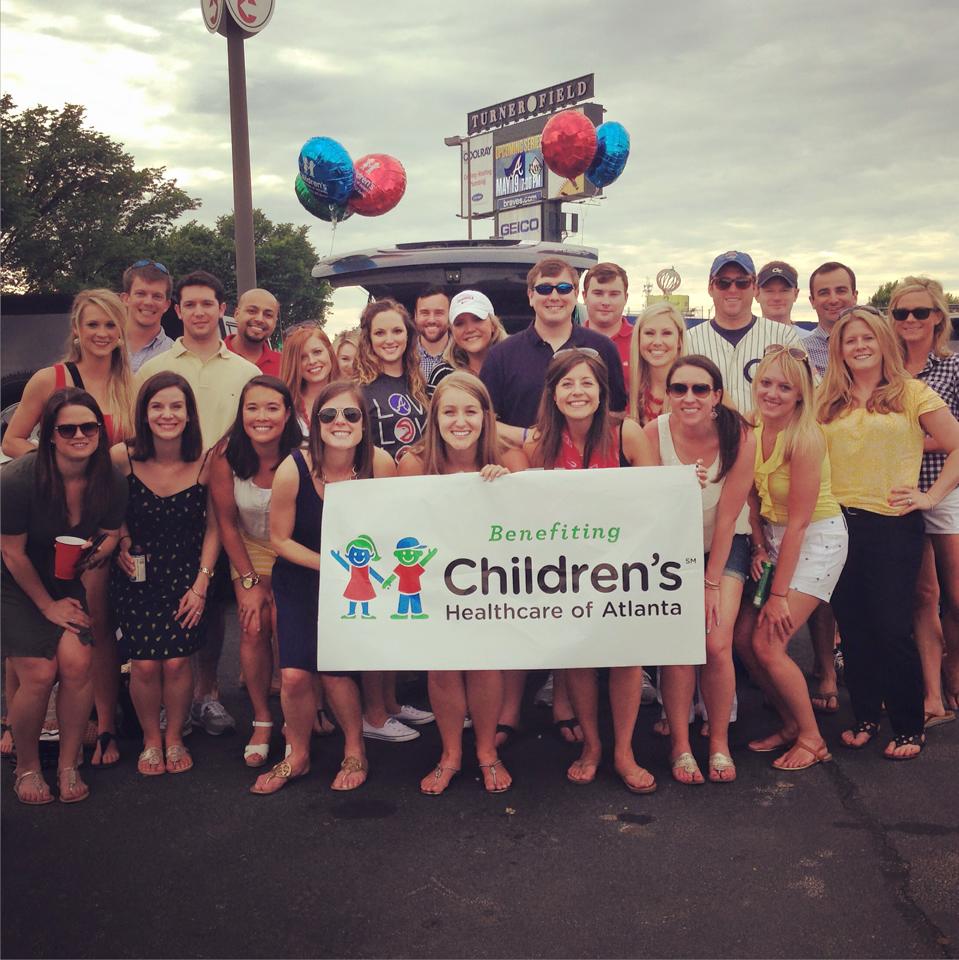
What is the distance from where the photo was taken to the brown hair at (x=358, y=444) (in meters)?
4.24

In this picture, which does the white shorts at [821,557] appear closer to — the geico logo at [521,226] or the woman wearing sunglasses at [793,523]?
the woman wearing sunglasses at [793,523]

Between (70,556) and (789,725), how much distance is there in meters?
3.20

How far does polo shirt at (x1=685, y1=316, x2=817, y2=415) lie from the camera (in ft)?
17.7

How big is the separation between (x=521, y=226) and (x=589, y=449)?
50619mm

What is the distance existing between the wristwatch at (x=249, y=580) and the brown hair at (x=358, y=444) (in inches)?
23.9

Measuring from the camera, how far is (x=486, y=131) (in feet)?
182

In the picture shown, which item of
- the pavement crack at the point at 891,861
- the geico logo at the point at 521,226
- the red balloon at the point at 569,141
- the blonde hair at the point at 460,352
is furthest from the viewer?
the geico logo at the point at 521,226

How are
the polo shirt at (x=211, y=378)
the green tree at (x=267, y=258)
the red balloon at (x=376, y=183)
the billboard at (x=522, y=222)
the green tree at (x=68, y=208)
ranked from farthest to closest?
the billboard at (x=522, y=222), the green tree at (x=267, y=258), the green tree at (x=68, y=208), the red balloon at (x=376, y=183), the polo shirt at (x=211, y=378)

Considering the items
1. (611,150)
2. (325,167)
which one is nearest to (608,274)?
(325,167)

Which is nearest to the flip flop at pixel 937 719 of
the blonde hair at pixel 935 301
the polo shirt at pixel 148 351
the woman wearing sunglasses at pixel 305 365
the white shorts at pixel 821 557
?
the white shorts at pixel 821 557

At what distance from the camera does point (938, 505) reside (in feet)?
15.6

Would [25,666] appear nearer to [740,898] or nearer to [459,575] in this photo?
[459,575]

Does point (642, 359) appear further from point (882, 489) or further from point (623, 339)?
point (882, 489)

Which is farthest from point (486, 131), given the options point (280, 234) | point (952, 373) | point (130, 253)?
point (952, 373)
